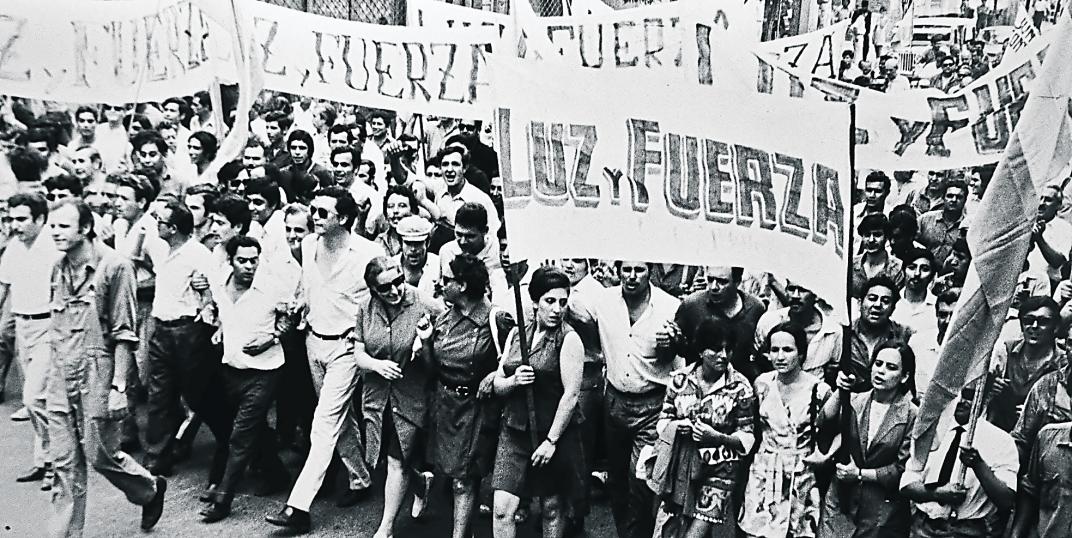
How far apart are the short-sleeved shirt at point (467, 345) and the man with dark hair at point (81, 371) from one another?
5.76 feet

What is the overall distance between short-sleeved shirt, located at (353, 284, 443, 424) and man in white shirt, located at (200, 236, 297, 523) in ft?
2.35

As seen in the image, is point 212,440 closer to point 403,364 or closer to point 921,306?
point 403,364

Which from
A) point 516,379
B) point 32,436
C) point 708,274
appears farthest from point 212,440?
→ point 708,274

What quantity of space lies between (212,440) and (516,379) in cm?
326

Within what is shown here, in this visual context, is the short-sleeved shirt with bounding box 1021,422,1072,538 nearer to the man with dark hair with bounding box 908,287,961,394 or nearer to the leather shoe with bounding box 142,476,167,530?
the man with dark hair with bounding box 908,287,961,394

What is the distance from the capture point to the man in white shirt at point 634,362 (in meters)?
5.88

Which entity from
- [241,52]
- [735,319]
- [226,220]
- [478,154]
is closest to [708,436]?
[735,319]

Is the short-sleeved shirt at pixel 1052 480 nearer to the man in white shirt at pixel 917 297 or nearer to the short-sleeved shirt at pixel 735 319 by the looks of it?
the man in white shirt at pixel 917 297

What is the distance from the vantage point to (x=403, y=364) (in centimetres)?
615

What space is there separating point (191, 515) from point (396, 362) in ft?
5.27

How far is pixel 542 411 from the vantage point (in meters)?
5.66

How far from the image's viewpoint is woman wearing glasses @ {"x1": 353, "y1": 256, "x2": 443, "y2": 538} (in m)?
6.11

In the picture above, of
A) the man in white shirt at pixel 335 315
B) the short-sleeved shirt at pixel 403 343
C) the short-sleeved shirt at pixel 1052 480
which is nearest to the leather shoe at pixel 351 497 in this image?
the man in white shirt at pixel 335 315

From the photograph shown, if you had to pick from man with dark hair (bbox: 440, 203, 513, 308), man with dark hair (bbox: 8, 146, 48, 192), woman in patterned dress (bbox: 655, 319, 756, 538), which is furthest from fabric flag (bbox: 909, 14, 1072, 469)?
man with dark hair (bbox: 8, 146, 48, 192)
